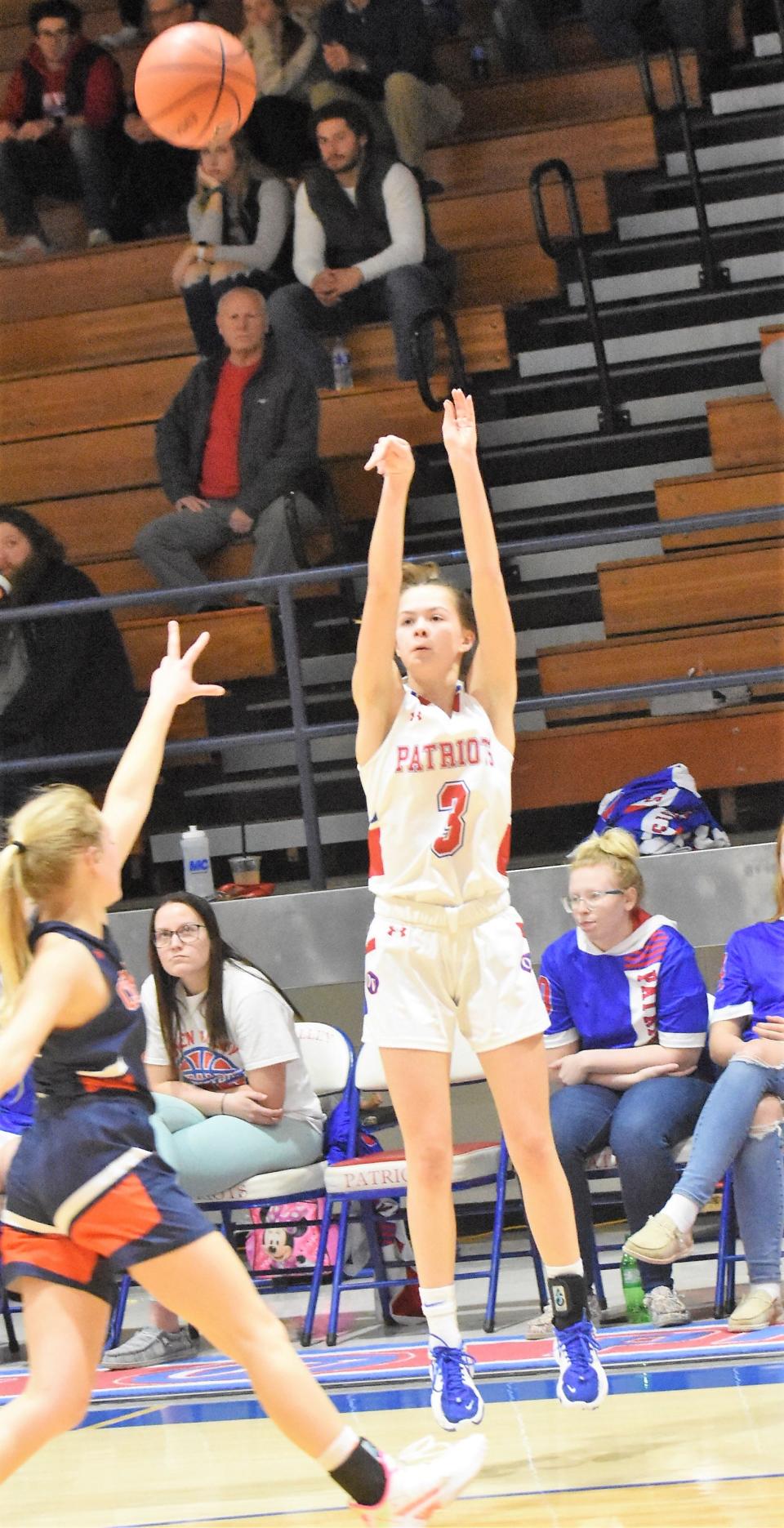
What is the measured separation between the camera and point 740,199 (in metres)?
8.93

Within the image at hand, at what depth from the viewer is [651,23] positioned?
8.89 meters

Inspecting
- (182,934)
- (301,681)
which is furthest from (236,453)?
(182,934)

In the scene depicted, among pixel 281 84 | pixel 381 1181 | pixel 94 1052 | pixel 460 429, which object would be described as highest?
pixel 281 84

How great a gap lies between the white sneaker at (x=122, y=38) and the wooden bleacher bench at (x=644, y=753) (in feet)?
16.9

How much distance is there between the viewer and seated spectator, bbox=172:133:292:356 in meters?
8.21

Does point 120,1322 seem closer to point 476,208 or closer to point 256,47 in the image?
point 476,208

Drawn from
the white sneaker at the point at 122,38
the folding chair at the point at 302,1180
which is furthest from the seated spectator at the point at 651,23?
the folding chair at the point at 302,1180

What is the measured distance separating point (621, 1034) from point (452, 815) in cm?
157

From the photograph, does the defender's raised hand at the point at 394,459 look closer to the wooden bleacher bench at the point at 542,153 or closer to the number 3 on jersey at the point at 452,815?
the number 3 on jersey at the point at 452,815

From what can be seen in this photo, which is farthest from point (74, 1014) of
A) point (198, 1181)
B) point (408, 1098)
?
point (198, 1181)

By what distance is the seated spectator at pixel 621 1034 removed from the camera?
4621 mm

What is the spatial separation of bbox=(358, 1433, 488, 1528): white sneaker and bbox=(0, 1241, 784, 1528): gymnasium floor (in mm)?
111

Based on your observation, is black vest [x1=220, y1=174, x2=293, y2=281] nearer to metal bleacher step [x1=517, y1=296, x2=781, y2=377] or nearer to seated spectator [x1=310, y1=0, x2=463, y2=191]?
seated spectator [x1=310, y1=0, x2=463, y2=191]

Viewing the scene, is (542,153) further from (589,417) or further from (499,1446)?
(499,1446)
